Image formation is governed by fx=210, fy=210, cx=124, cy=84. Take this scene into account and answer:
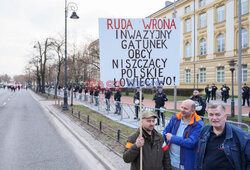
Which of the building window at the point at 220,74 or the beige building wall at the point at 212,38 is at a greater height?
the beige building wall at the point at 212,38

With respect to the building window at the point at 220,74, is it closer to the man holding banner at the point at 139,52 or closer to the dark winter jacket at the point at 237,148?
the man holding banner at the point at 139,52

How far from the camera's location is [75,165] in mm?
5688

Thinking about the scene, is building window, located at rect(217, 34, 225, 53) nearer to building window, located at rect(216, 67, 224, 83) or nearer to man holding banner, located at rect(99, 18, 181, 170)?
building window, located at rect(216, 67, 224, 83)

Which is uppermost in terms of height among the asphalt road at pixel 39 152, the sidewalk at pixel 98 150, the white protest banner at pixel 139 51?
the white protest banner at pixel 139 51

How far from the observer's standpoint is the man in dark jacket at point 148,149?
2.76 metres

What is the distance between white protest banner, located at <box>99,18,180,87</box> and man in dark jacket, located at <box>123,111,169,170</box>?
133 cm

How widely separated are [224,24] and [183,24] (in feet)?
26.6

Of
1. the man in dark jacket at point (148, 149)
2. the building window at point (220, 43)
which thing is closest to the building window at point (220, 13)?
the building window at point (220, 43)

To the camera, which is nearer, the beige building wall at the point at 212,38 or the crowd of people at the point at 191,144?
the crowd of people at the point at 191,144

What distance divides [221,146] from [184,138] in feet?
1.96

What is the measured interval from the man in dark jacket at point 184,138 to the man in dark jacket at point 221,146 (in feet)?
0.88

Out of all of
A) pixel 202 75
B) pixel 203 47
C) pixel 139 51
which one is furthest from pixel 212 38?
pixel 139 51

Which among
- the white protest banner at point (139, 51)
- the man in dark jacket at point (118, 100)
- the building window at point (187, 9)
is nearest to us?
the white protest banner at point (139, 51)

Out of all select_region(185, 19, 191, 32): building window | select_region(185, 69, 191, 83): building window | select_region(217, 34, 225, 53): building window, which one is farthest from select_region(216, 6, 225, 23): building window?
select_region(185, 69, 191, 83): building window
